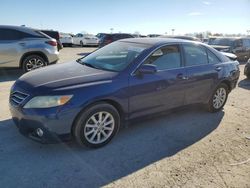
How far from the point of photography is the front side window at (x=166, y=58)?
4.34 meters

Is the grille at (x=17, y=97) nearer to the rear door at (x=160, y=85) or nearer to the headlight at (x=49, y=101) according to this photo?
the headlight at (x=49, y=101)

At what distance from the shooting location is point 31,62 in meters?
8.80

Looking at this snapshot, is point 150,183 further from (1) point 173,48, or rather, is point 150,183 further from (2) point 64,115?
(1) point 173,48

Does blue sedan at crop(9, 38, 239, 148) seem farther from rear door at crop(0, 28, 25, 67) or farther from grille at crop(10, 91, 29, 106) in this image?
rear door at crop(0, 28, 25, 67)

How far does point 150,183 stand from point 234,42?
1391 centimetres

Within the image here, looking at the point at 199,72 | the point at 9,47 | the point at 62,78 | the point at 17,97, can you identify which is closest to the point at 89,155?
the point at 62,78

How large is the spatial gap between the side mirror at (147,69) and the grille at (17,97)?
67.1 inches

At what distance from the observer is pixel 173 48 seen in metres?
4.70

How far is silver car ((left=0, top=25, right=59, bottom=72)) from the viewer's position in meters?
8.41

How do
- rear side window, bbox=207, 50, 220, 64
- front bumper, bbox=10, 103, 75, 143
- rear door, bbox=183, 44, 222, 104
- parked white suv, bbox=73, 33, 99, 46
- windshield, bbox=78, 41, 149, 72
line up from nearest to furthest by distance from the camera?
1. front bumper, bbox=10, 103, 75, 143
2. windshield, bbox=78, 41, 149, 72
3. rear door, bbox=183, 44, 222, 104
4. rear side window, bbox=207, 50, 220, 64
5. parked white suv, bbox=73, 33, 99, 46

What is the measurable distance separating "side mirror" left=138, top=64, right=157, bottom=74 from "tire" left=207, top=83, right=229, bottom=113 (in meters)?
2.01

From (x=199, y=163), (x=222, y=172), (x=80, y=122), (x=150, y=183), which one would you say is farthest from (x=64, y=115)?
(x=222, y=172)

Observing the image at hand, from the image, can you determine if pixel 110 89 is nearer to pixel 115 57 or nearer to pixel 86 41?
pixel 115 57

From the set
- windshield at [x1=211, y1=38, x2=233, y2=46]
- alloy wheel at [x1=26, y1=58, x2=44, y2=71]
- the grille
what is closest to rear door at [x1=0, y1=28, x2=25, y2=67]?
alloy wheel at [x1=26, y1=58, x2=44, y2=71]
